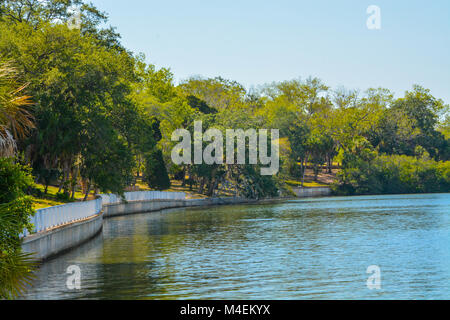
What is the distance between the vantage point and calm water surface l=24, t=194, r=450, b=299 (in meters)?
23.3

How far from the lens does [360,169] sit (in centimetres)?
13088

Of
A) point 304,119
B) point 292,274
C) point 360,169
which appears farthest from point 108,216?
point 304,119

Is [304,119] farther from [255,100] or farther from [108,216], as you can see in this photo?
[108,216]

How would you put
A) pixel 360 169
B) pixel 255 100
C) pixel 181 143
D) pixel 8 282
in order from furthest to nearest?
pixel 255 100 < pixel 360 169 < pixel 181 143 < pixel 8 282

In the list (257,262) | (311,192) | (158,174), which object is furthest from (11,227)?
(311,192)

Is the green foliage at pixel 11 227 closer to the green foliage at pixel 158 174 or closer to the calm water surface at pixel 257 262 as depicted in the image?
the calm water surface at pixel 257 262

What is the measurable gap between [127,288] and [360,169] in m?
111

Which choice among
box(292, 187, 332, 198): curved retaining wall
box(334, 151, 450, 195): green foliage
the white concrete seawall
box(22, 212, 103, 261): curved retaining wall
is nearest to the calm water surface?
box(22, 212, 103, 261): curved retaining wall

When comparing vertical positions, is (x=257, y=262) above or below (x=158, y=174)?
below

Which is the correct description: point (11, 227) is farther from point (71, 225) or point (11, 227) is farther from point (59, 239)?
point (71, 225)

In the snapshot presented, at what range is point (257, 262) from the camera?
3120 cm

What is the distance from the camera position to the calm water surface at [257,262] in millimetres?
23297

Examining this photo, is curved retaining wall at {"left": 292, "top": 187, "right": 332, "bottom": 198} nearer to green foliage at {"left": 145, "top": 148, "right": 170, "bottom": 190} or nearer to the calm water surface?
green foliage at {"left": 145, "top": 148, "right": 170, "bottom": 190}

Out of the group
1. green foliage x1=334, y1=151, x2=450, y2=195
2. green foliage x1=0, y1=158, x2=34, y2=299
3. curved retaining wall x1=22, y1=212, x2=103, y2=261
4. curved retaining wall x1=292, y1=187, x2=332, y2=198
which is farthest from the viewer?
green foliage x1=334, y1=151, x2=450, y2=195
